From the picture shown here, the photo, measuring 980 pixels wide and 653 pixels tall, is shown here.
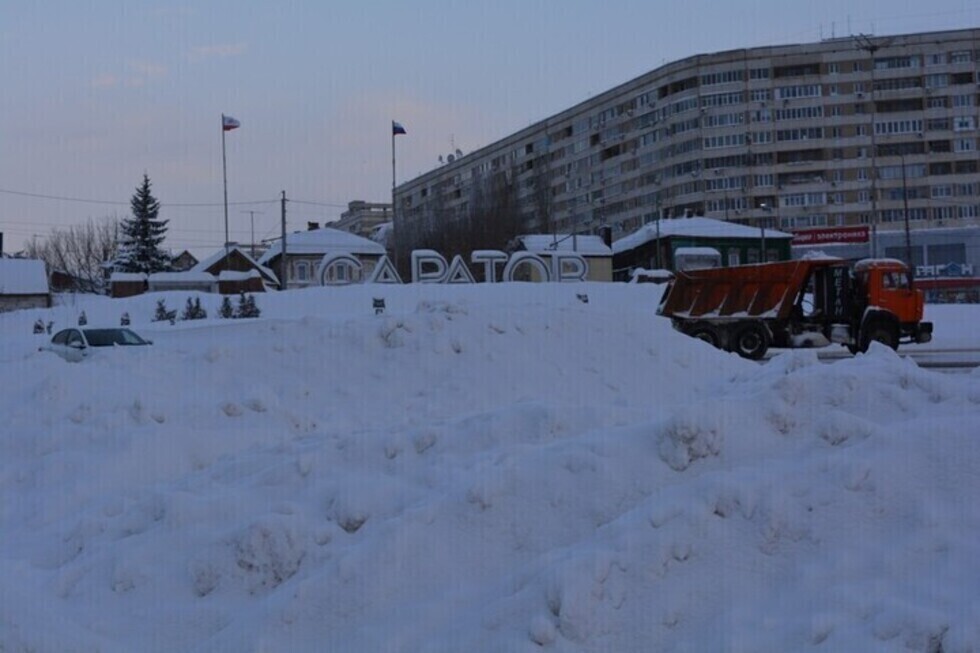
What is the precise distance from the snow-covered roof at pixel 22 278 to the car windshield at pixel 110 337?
124 ft

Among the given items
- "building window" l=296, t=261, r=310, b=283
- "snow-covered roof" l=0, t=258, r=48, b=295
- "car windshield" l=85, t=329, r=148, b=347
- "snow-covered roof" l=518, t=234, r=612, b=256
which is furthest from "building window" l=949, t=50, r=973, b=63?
"car windshield" l=85, t=329, r=148, b=347

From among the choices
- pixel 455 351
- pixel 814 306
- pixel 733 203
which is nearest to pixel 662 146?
pixel 733 203

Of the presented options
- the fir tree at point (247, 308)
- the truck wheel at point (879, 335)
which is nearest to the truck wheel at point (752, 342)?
the truck wheel at point (879, 335)

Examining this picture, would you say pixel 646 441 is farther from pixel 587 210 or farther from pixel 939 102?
pixel 587 210

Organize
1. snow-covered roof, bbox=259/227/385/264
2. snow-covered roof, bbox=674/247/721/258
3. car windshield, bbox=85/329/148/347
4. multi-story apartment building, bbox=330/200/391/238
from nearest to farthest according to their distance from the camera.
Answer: car windshield, bbox=85/329/148/347
snow-covered roof, bbox=674/247/721/258
snow-covered roof, bbox=259/227/385/264
multi-story apartment building, bbox=330/200/391/238

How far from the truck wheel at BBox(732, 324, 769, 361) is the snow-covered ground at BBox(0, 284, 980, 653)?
58.9 ft

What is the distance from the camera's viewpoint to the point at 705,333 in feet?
90.2

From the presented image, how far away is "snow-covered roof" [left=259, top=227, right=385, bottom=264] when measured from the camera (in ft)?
231

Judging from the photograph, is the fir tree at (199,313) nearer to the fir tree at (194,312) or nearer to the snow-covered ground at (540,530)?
the fir tree at (194,312)

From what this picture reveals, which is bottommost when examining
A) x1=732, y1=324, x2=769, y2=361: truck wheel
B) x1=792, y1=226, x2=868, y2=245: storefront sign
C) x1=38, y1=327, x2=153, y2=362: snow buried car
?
x1=732, y1=324, x2=769, y2=361: truck wheel

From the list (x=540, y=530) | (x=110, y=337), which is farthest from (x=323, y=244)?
(x=540, y=530)

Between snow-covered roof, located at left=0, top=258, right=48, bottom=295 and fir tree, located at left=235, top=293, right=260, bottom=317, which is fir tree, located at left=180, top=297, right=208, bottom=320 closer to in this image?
fir tree, located at left=235, top=293, right=260, bottom=317

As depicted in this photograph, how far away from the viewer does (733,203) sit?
3447 inches

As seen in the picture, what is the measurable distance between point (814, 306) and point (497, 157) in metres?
84.8
